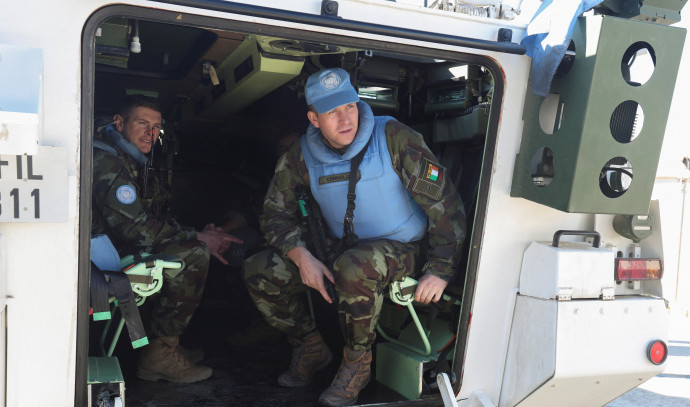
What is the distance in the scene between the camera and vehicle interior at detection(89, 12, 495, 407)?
2818mm

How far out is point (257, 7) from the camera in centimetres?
220

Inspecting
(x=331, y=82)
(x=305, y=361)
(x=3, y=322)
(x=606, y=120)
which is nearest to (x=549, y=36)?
(x=606, y=120)

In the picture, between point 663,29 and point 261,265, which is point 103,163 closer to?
point 261,265

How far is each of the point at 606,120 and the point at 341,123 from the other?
1.05m

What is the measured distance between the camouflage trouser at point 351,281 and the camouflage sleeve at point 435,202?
5.2 inches

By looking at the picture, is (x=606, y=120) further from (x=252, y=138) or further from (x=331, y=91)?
(x=252, y=138)

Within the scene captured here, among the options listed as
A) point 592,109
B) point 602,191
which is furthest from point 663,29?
point 602,191

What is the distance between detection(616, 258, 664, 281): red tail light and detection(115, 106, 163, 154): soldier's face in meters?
2.16

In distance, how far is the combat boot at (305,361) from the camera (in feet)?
9.99

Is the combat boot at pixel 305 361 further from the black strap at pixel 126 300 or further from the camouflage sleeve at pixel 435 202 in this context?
the black strap at pixel 126 300

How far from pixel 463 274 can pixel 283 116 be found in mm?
1706

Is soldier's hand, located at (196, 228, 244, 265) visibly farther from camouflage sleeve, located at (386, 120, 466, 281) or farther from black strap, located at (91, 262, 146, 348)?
camouflage sleeve, located at (386, 120, 466, 281)

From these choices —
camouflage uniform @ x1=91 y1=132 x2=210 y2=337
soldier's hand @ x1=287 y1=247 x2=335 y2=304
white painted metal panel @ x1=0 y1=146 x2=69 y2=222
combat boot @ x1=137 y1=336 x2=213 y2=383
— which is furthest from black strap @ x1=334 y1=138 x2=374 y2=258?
white painted metal panel @ x1=0 y1=146 x2=69 y2=222

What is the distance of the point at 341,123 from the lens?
2895 millimetres
